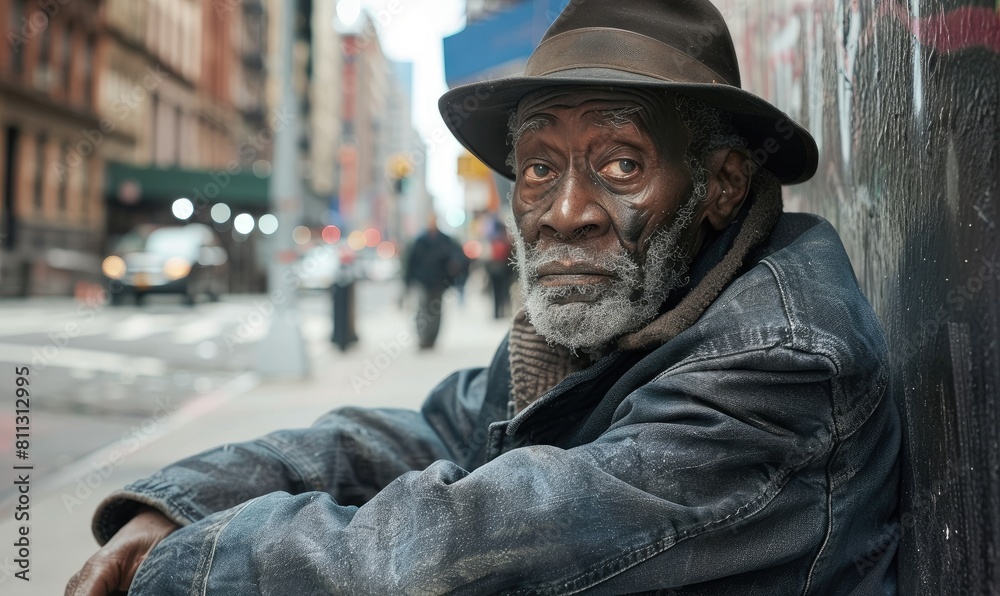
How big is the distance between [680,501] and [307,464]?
3.41 ft

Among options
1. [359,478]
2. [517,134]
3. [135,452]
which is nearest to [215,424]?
[135,452]

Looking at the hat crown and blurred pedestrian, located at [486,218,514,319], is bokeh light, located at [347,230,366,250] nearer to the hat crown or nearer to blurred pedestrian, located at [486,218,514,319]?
blurred pedestrian, located at [486,218,514,319]

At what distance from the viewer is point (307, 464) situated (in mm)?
2146

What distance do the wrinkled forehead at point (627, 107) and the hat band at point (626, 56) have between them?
48mm

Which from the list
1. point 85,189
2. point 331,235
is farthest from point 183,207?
point 331,235

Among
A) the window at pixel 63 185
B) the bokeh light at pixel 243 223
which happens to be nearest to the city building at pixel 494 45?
the window at pixel 63 185

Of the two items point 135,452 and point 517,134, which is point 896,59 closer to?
point 517,134

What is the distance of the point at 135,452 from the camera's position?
5.77m

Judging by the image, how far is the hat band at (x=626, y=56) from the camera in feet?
6.05

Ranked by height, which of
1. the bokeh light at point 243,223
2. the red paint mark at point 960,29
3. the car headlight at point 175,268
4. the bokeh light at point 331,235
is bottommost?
the red paint mark at point 960,29

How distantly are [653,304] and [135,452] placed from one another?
4765 mm

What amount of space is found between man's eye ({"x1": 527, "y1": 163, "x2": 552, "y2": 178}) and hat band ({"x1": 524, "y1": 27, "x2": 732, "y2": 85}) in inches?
7.6

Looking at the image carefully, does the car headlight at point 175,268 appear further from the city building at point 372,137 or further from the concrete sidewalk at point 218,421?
the city building at point 372,137

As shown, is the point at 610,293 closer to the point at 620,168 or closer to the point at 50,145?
the point at 620,168
